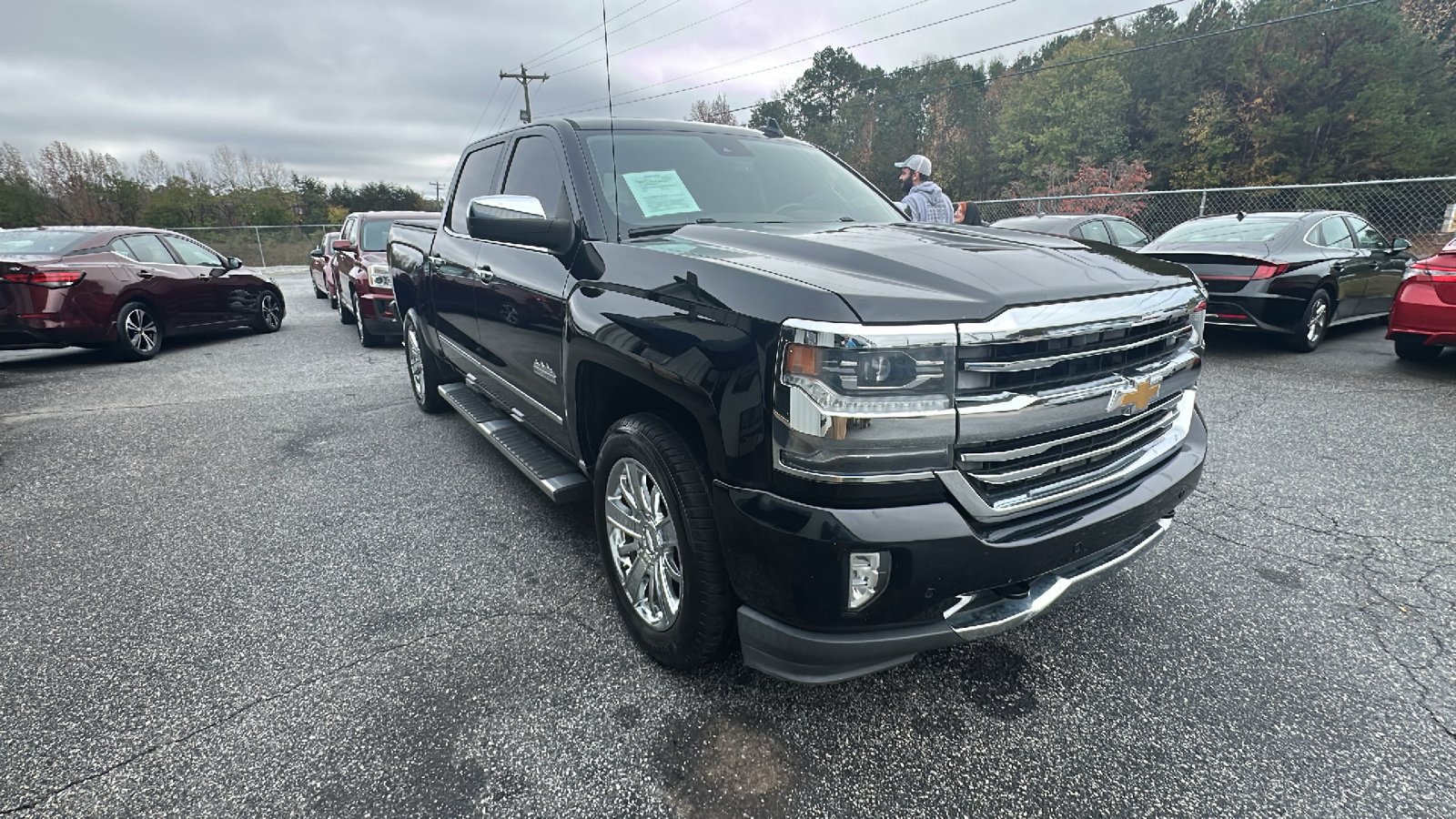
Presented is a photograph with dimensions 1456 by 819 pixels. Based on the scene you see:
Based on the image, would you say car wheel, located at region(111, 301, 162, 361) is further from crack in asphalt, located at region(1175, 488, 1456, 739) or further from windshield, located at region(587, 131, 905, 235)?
crack in asphalt, located at region(1175, 488, 1456, 739)

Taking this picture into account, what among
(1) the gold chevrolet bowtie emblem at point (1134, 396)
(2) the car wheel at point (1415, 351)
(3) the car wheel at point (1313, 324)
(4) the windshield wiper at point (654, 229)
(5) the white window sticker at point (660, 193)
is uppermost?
(5) the white window sticker at point (660, 193)

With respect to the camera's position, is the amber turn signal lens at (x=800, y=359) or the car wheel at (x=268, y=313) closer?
the amber turn signal lens at (x=800, y=359)

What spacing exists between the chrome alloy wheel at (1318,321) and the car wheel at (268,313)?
508 inches

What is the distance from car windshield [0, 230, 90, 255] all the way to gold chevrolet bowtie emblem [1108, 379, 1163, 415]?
9894mm

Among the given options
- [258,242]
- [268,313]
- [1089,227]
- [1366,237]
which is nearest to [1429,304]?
[1366,237]

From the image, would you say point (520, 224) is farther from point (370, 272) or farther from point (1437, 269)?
point (1437, 269)

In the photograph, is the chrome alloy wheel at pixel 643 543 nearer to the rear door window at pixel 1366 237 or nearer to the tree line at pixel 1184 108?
the rear door window at pixel 1366 237

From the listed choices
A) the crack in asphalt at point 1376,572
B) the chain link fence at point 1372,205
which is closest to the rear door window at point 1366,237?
the chain link fence at point 1372,205

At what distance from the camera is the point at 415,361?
221 inches

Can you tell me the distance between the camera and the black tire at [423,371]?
5195mm

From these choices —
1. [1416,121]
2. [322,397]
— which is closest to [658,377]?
[322,397]

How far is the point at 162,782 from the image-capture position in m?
1.91

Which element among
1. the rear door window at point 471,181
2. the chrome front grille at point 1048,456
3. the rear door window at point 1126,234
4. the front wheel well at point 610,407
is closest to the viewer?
the chrome front grille at point 1048,456

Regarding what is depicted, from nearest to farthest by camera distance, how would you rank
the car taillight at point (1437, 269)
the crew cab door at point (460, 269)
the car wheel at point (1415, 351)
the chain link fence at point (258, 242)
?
the crew cab door at point (460, 269) < the car taillight at point (1437, 269) < the car wheel at point (1415, 351) < the chain link fence at point (258, 242)
